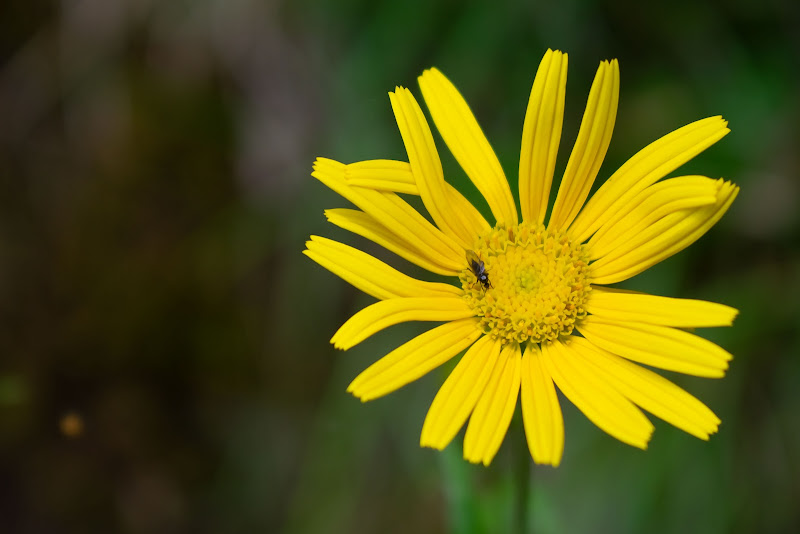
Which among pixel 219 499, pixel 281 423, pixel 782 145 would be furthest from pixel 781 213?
pixel 219 499

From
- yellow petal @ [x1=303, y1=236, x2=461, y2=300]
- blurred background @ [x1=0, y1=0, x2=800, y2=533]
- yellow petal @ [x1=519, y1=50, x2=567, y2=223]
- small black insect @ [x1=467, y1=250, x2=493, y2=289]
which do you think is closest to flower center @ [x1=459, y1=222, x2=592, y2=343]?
small black insect @ [x1=467, y1=250, x2=493, y2=289]

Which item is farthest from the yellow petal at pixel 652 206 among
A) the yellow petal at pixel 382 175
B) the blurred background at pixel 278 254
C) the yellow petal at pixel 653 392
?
the blurred background at pixel 278 254

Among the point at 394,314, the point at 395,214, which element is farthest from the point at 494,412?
the point at 395,214

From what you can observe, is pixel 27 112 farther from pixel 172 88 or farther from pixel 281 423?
pixel 281 423

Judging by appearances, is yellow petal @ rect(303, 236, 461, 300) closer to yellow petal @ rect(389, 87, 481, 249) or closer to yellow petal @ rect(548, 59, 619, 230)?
yellow petal @ rect(389, 87, 481, 249)

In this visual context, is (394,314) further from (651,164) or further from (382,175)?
(651,164)

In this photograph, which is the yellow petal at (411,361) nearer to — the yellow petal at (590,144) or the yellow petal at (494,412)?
the yellow petal at (494,412)
